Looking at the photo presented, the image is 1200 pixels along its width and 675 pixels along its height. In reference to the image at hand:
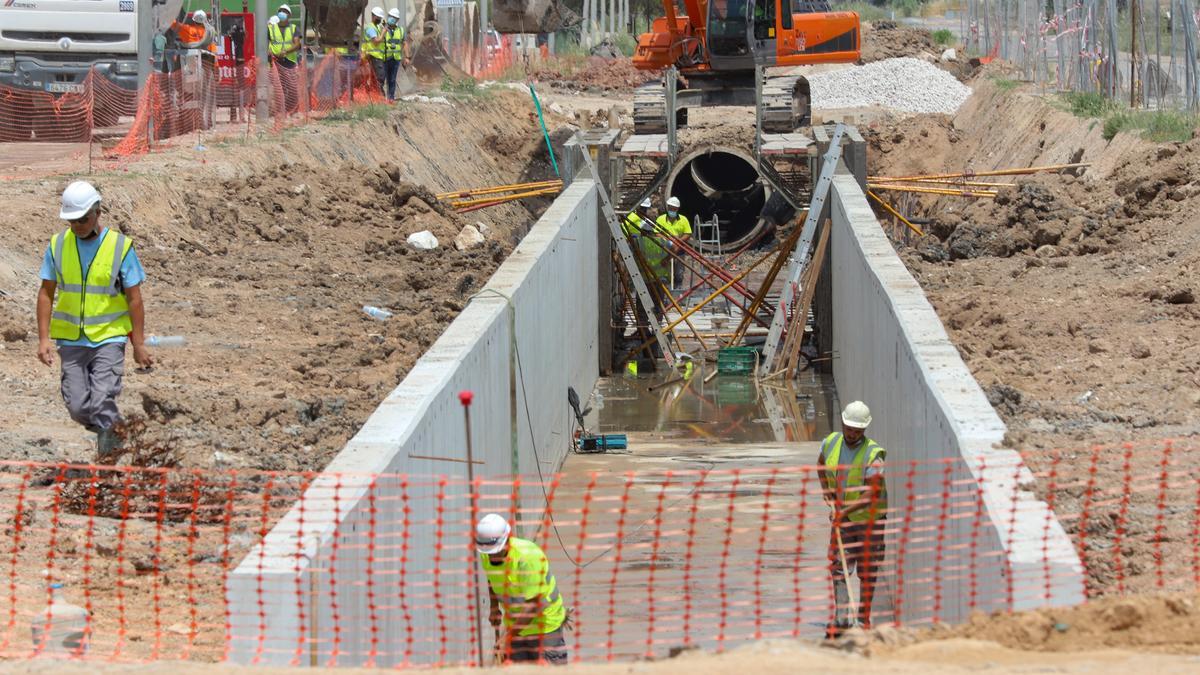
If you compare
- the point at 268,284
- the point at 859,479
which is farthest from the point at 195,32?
the point at 859,479

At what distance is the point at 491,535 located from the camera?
7.92 m

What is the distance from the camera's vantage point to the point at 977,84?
3988 centimetres

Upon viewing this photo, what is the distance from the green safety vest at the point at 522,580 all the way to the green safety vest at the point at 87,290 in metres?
2.49

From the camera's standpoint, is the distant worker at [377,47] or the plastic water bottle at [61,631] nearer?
the plastic water bottle at [61,631]

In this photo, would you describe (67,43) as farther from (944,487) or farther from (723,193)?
(944,487)

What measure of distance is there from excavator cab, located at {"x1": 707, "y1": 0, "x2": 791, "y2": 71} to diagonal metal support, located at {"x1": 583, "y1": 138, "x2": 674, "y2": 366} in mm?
4359

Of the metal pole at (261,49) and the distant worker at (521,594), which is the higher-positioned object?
the metal pole at (261,49)

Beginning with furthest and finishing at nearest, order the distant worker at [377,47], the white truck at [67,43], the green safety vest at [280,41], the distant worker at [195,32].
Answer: the distant worker at [377,47] < the distant worker at [195,32] < the green safety vest at [280,41] < the white truck at [67,43]

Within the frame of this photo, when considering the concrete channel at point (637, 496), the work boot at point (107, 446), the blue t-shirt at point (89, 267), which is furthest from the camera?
the work boot at point (107, 446)

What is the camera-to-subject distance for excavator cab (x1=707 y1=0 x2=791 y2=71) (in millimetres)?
25375

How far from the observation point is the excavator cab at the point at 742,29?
25375 mm

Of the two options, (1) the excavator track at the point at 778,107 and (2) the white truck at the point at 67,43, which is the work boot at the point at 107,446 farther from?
(1) the excavator track at the point at 778,107

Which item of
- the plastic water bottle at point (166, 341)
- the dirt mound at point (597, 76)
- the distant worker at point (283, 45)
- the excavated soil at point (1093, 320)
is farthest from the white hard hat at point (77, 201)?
the dirt mound at point (597, 76)

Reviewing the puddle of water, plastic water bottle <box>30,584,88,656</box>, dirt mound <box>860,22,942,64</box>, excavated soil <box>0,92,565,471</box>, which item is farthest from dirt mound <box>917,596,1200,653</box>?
dirt mound <box>860,22,942,64</box>
